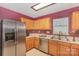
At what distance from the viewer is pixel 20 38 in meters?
2.05

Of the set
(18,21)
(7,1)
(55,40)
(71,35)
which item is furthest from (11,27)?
(71,35)

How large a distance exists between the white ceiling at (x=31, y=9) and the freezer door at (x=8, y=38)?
0.26m

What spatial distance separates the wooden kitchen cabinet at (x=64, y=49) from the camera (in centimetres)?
194

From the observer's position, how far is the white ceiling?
1.92 metres

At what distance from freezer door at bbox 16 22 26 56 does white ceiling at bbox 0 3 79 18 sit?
25 cm

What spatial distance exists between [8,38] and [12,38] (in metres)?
0.09

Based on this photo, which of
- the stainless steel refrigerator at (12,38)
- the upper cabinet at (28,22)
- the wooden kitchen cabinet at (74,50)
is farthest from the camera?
the upper cabinet at (28,22)

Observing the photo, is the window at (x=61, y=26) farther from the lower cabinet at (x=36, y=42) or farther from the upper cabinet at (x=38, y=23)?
the lower cabinet at (x=36, y=42)

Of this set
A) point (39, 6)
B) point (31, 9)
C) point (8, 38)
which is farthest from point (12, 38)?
point (39, 6)

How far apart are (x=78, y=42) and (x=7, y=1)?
1.42 metres

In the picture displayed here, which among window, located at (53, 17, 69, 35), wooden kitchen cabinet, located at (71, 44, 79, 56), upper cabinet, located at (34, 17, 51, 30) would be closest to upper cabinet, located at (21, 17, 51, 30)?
upper cabinet, located at (34, 17, 51, 30)

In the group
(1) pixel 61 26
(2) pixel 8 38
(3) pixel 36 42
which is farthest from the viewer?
(3) pixel 36 42

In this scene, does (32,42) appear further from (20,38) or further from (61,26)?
(61,26)

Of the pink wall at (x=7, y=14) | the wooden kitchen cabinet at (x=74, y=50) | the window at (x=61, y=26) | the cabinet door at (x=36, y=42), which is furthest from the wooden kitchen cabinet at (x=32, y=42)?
the wooden kitchen cabinet at (x=74, y=50)
